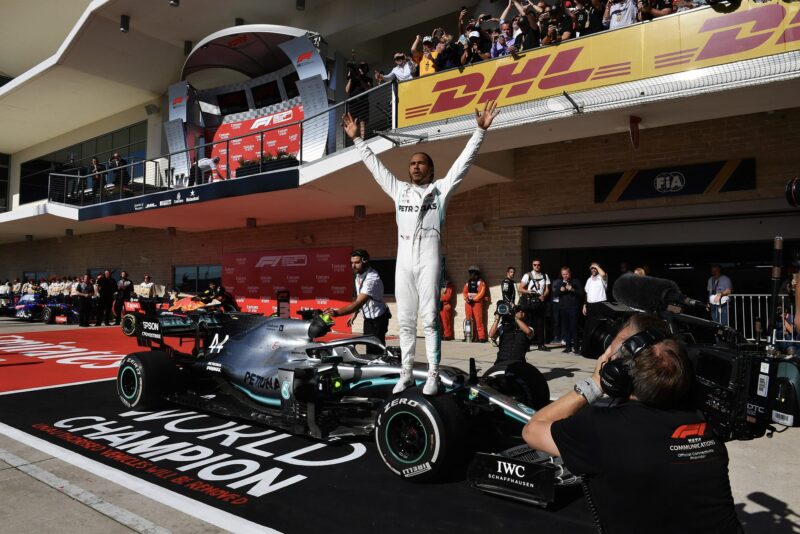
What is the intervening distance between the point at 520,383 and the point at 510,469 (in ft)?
4.12

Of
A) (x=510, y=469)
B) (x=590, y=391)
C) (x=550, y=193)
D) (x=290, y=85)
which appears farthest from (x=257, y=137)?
(x=590, y=391)

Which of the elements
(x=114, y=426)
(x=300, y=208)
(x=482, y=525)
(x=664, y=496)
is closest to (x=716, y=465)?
(x=664, y=496)

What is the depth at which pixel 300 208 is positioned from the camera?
13.4 meters

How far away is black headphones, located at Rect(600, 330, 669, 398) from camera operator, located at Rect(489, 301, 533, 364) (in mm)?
3429

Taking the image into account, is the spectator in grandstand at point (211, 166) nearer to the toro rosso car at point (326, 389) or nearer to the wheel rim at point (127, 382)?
the toro rosso car at point (326, 389)

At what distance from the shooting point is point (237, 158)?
16484 mm

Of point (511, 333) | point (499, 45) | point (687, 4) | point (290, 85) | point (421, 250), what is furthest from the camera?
point (290, 85)

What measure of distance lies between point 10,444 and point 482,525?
3.66 metres

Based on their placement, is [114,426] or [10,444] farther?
[114,426]

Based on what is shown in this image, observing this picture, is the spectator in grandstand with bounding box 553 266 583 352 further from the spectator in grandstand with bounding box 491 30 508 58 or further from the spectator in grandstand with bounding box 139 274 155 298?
the spectator in grandstand with bounding box 139 274 155 298

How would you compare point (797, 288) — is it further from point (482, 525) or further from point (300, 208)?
point (300, 208)

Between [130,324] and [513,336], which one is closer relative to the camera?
[513,336]

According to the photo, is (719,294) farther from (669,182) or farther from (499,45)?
(499,45)

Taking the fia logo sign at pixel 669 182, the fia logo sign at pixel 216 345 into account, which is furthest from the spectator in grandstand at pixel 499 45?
the fia logo sign at pixel 216 345
